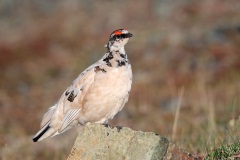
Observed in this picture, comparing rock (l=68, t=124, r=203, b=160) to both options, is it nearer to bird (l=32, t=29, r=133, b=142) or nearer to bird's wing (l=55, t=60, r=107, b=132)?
bird (l=32, t=29, r=133, b=142)

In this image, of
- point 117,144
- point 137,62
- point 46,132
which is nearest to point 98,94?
point 117,144

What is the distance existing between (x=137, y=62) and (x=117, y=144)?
2505 centimetres

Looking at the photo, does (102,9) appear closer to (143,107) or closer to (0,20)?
(0,20)

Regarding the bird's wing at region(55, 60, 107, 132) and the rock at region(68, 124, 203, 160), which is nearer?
the rock at region(68, 124, 203, 160)

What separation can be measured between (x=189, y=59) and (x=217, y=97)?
27.2 feet

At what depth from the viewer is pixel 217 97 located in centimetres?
2108

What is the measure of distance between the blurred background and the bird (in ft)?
3.25

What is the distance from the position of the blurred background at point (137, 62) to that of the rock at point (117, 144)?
1.14 meters

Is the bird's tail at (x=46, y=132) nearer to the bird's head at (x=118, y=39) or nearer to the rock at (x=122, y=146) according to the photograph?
the bird's head at (x=118, y=39)

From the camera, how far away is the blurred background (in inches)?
604

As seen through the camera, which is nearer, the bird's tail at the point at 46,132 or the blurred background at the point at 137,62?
the bird's tail at the point at 46,132

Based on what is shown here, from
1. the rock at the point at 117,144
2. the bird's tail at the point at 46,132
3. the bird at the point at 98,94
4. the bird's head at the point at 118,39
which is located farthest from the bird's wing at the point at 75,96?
the rock at the point at 117,144

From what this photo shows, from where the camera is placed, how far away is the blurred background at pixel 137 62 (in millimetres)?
15337

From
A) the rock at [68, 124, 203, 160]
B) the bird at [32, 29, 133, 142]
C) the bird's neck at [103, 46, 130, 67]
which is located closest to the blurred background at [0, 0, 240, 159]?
the bird at [32, 29, 133, 142]
